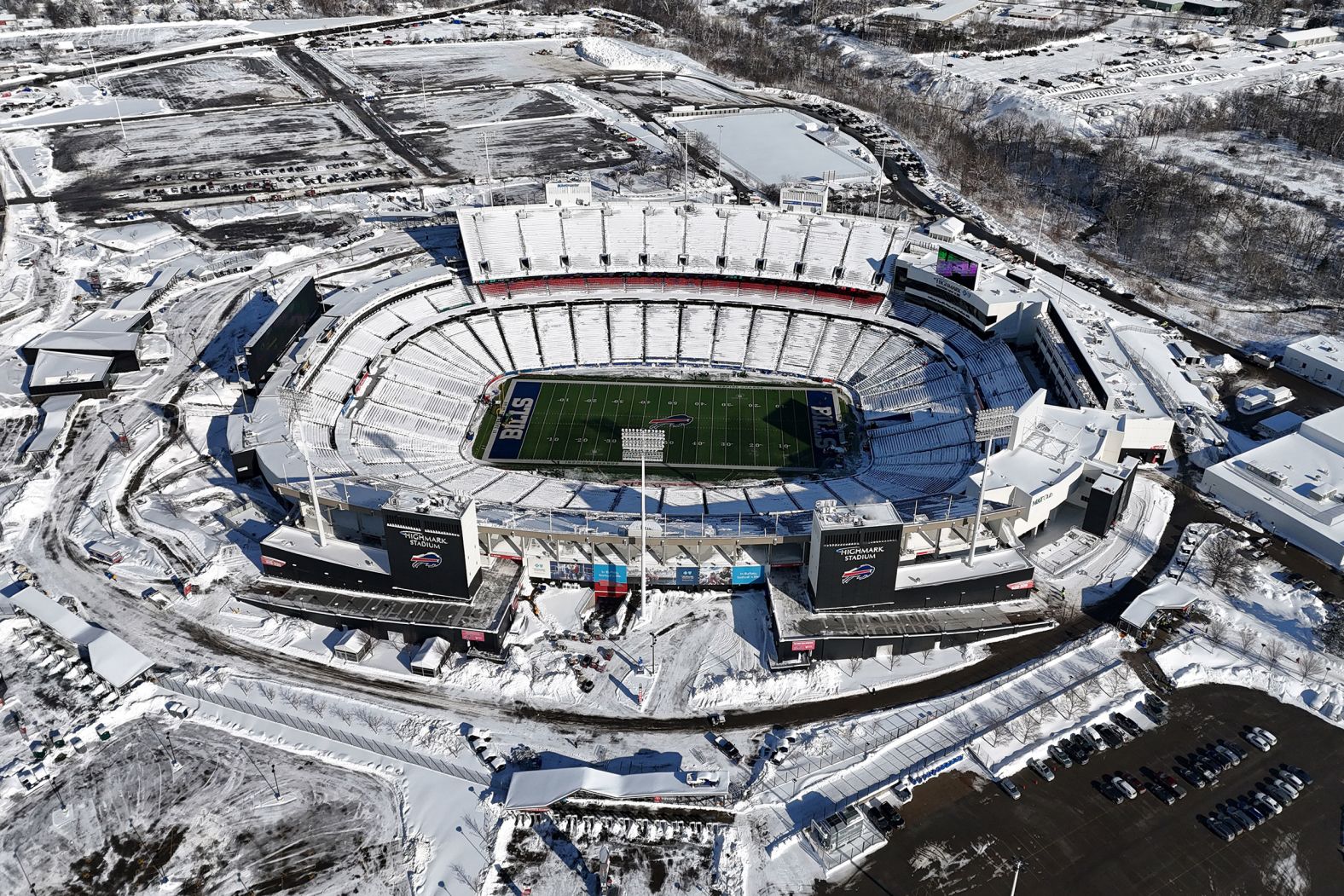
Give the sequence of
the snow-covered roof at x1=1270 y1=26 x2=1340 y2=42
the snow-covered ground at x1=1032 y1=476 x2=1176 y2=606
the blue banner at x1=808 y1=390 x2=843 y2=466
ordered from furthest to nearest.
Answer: the snow-covered roof at x1=1270 y1=26 x2=1340 y2=42, the blue banner at x1=808 y1=390 x2=843 y2=466, the snow-covered ground at x1=1032 y1=476 x2=1176 y2=606

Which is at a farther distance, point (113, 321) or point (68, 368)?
point (113, 321)

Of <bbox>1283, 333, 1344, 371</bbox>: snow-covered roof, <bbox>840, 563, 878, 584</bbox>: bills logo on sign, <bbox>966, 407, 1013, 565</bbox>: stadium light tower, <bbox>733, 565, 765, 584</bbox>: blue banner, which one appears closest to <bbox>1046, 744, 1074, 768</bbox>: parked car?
<bbox>966, 407, 1013, 565</bbox>: stadium light tower

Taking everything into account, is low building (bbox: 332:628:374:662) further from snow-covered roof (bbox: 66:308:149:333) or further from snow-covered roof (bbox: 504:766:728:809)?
snow-covered roof (bbox: 66:308:149:333)

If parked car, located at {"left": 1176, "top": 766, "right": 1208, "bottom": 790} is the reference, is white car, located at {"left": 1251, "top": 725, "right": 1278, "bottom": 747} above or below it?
below

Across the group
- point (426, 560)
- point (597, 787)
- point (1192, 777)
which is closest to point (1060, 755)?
point (1192, 777)

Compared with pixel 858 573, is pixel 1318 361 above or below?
below

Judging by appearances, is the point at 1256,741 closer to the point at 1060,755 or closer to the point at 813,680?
the point at 1060,755

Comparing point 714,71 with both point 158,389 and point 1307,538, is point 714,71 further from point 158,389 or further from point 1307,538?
point 1307,538

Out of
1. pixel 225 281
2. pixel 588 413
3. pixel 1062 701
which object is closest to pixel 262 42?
pixel 225 281
